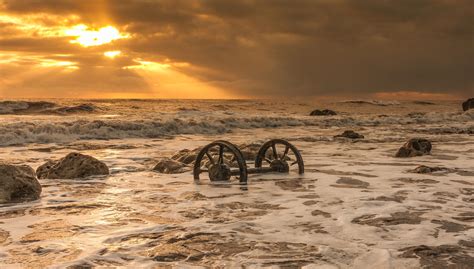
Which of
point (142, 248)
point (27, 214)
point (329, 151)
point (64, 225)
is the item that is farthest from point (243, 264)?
point (329, 151)

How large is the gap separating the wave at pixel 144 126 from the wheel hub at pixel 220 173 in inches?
454

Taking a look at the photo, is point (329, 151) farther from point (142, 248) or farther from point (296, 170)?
point (142, 248)

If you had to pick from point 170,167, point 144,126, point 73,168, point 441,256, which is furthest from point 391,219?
point 144,126

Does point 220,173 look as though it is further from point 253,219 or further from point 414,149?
point 414,149

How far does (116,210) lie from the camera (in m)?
6.73

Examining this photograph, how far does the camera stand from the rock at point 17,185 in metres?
7.42

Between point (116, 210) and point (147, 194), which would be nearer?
point (116, 210)

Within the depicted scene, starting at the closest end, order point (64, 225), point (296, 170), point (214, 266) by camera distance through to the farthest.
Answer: point (214, 266) → point (64, 225) → point (296, 170)

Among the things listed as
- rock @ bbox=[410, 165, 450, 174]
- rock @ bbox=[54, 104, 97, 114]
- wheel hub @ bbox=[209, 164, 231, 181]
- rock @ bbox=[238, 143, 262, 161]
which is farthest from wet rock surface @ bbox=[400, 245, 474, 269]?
rock @ bbox=[54, 104, 97, 114]

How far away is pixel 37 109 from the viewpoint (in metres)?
39.5

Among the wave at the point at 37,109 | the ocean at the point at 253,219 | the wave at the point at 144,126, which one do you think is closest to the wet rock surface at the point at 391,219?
the ocean at the point at 253,219

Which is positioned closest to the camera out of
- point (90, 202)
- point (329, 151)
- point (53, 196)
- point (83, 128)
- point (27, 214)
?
point (27, 214)

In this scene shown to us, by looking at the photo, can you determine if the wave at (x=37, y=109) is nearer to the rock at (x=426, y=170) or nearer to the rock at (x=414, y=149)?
the rock at (x=414, y=149)

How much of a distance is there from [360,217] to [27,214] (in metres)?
4.39
